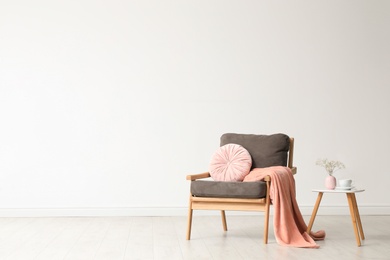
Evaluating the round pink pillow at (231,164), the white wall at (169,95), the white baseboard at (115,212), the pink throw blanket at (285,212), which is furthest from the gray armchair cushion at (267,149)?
the white baseboard at (115,212)

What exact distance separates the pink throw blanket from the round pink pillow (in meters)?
0.14

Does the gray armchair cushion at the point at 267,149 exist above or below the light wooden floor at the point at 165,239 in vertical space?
above

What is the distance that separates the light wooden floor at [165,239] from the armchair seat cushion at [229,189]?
363mm

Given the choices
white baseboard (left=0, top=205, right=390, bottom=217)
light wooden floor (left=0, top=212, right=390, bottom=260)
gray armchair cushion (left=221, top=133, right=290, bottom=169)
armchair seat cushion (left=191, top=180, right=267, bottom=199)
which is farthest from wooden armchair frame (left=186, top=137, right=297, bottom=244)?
white baseboard (left=0, top=205, right=390, bottom=217)

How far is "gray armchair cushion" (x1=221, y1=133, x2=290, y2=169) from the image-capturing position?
5.28m

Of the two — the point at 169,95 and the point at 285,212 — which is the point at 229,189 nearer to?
the point at 285,212

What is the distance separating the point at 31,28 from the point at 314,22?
10.1 ft

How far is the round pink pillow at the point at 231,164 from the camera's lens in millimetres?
5160

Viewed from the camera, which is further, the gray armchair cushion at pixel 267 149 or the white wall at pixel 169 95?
the white wall at pixel 169 95

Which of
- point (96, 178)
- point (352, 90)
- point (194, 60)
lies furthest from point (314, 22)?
point (96, 178)

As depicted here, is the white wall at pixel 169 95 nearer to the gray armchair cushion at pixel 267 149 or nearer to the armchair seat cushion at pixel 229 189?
the gray armchair cushion at pixel 267 149

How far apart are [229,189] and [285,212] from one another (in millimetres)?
473

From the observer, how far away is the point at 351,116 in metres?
6.79

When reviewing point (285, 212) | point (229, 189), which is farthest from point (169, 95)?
point (285, 212)
